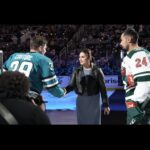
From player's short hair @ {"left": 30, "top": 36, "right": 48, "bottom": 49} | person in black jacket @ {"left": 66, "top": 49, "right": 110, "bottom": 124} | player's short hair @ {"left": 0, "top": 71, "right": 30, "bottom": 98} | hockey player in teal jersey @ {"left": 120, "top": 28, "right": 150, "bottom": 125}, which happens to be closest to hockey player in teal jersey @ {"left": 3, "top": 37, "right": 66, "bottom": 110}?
player's short hair @ {"left": 30, "top": 36, "right": 48, "bottom": 49}

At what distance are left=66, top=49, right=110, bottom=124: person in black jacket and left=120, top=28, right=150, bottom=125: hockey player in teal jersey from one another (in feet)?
Answer: 3.48

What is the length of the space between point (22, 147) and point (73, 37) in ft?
44.8

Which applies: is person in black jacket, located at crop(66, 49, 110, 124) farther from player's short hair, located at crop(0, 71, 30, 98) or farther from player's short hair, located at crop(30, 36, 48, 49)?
player's short hair, located at crop(0, 71, 30, 98)

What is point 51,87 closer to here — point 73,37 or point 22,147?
point 22,147

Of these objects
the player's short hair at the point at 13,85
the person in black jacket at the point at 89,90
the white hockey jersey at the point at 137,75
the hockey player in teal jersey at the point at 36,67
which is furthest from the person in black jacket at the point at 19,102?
the person in black jacket at the point at 89,90

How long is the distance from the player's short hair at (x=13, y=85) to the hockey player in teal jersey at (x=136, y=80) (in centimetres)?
175

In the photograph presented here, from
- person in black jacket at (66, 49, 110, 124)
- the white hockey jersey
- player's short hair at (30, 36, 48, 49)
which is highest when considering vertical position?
player's short hair at (30, 36, 48, 49)

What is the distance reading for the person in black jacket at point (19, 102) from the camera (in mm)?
2814

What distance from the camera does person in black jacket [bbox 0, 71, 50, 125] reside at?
281 cm

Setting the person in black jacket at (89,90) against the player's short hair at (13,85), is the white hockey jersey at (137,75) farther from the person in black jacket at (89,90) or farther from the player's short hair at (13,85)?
the player's short hair at (13,85)

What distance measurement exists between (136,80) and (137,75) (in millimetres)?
53

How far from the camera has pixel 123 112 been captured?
27.9 ft

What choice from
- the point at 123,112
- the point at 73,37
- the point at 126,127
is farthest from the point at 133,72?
the point at 73,37

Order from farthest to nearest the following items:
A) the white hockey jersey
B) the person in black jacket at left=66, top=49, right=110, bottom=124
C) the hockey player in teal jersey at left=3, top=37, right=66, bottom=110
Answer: the person in black jacket at left=66, top=49, right=110, bottom=124 < the hockey player in teal jersey at left=3, top=37, right=66, bottom=110 < the white hockey jersey
